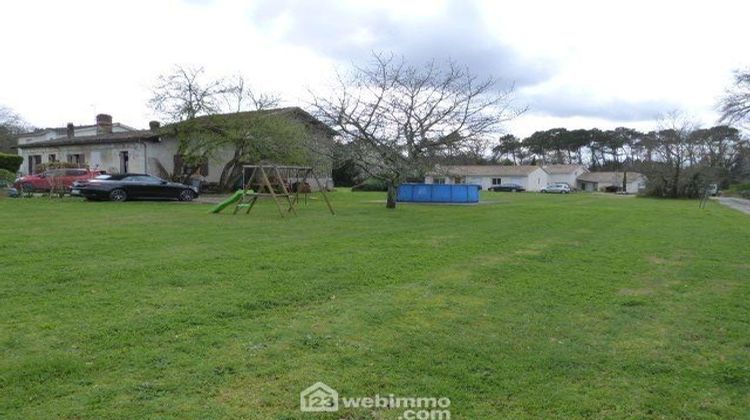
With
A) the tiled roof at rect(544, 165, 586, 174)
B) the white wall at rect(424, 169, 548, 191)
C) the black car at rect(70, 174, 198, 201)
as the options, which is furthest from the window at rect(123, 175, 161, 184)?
the tiled roof at rect(544, 165, 586, 174)

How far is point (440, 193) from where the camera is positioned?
32062mm

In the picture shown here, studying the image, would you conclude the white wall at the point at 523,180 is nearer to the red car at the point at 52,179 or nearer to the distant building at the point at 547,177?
the distant building at the point at 547,177

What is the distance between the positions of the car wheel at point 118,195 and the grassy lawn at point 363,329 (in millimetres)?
13716

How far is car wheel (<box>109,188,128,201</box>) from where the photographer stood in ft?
74.5

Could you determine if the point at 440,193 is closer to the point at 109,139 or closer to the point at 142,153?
the point at 142,153

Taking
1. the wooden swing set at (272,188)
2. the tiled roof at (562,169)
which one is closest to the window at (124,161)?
the wooden swing set at (272,188)

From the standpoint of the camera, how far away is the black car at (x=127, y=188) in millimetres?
22453

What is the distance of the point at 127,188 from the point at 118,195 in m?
0.44

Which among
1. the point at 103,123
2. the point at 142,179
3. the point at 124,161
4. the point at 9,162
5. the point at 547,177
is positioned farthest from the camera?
the point at 547,177

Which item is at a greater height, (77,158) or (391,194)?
(77,158)

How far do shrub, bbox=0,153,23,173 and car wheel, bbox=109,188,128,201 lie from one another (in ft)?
60.1

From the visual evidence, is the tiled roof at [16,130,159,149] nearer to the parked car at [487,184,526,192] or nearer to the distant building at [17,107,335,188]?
the distant building at [17,107,335,188]

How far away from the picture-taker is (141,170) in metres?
34.6

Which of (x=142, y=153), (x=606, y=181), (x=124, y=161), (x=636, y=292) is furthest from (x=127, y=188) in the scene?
(x=606, y=181)
